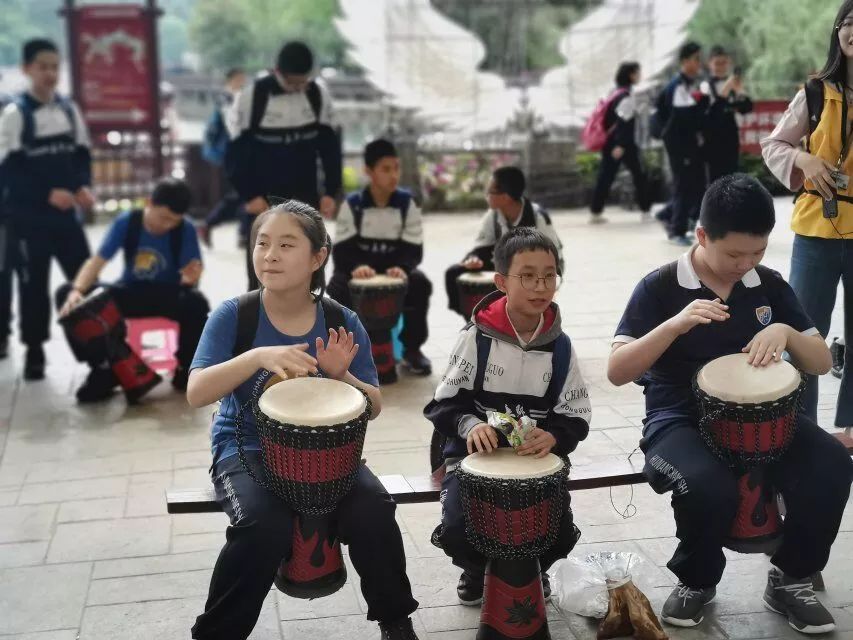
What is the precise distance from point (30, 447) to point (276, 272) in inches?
101

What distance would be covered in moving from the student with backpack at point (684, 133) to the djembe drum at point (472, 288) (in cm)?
449

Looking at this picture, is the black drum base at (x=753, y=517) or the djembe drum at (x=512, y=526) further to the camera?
the black drum base at (x=753, y=517)

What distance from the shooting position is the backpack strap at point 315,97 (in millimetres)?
6408

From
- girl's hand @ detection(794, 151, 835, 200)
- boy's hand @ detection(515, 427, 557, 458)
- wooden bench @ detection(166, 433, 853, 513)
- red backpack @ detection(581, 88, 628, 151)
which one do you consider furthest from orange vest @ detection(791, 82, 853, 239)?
red backpack @ detection(581, 88, 628, 151)

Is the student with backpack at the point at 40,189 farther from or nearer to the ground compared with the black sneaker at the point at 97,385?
farther from the ground

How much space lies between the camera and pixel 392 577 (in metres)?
3.03

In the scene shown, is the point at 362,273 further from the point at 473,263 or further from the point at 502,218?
the point at 502,218

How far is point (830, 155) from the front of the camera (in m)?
4.02

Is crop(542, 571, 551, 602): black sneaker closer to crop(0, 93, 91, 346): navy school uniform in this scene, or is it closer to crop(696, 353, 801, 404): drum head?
crop(696, 353, 801, 404): drum head

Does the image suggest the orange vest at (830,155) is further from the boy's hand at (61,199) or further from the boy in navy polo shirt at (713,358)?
the boy's hand at (61,199)

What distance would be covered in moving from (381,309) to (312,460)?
3.09m

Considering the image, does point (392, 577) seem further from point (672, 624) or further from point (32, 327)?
point (32, 327)

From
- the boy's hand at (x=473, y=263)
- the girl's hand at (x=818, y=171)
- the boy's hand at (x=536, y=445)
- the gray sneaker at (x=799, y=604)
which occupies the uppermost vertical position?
the girl's hand at (x=818, y=171)

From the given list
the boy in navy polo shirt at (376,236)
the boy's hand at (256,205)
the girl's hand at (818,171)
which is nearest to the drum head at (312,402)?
the girl's hand at (818,171)
